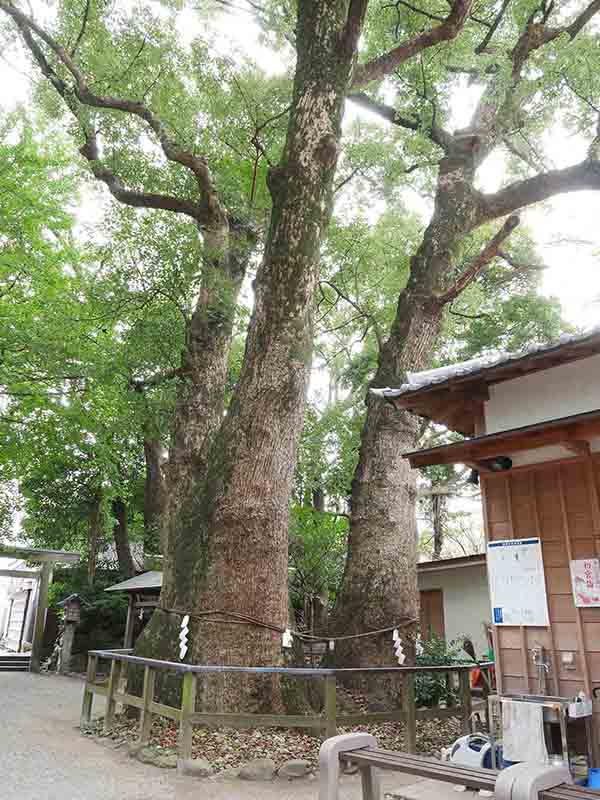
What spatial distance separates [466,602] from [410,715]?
10287mm

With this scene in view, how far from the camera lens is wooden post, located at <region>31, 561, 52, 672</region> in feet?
54.7

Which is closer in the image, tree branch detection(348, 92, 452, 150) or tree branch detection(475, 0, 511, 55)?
tree branch detection(475, 0, 511, 55)

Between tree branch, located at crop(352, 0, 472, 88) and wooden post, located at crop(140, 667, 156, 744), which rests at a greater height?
tree branch, located at crop(352, 0, 472, 88)

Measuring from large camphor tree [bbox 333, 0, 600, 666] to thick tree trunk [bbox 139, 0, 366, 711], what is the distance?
170 cm

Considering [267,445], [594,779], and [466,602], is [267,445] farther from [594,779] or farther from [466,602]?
[466,602]

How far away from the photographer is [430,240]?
995cm

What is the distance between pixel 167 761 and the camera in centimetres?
544

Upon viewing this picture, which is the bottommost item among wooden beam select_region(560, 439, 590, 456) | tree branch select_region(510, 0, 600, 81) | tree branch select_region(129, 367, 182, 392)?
wooden beam select_region(560, 439, 590, 456)

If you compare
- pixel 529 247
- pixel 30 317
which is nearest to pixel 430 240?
pixel 529 247

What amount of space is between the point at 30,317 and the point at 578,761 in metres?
13.1

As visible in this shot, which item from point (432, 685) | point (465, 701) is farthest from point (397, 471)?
point (465, 701)

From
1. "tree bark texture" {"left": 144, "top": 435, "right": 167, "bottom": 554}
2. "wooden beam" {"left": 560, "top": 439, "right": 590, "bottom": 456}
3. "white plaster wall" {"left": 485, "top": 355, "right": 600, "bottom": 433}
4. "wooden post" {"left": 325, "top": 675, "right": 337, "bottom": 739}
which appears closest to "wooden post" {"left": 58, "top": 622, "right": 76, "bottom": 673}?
"tree bark texture" {"left": 144, "top": 435, "right": 167, "bottom": 554}

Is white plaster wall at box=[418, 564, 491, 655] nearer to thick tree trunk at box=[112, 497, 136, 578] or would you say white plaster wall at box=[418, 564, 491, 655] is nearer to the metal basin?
thick tree trunk at box=[112, 497, 136, 578]

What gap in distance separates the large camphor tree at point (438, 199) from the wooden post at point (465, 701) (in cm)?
92
